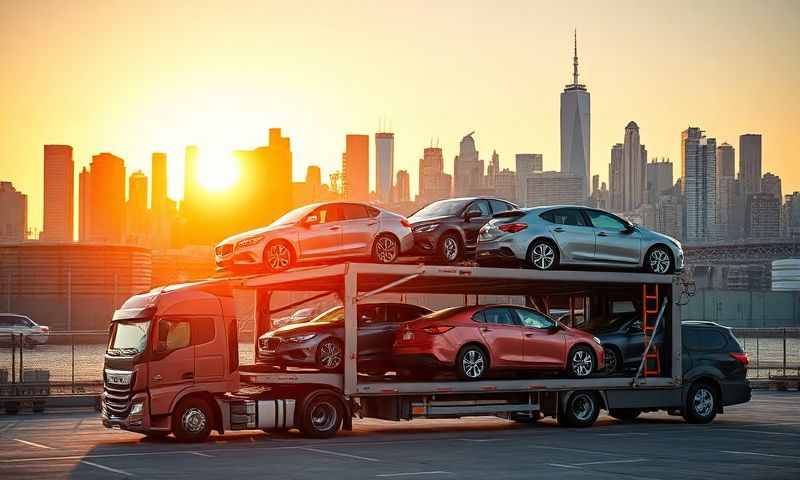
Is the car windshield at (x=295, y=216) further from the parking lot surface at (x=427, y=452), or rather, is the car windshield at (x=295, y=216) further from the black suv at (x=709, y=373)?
the black suv at (x=709, y=373)

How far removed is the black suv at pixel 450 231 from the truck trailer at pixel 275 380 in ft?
2.29

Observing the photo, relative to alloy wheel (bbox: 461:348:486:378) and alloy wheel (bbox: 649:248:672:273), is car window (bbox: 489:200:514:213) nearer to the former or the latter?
alloy wheel (bbox: 649:248:672:273)

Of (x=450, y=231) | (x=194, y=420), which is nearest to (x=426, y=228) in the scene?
(x=450, y=231)

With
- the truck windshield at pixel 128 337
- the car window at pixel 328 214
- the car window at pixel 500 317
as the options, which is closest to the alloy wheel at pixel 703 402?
the car window at pixel 500 317

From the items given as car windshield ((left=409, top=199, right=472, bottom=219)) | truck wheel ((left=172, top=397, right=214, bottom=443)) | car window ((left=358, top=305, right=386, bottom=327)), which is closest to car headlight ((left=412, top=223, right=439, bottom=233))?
car windshield ((left=409, top=199, right=472, bottom=219))

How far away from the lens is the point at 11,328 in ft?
214

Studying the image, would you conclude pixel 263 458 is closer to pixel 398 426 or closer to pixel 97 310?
pixel 398 426

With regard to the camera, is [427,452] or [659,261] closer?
[427,452]

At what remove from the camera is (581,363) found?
22594 millimetres

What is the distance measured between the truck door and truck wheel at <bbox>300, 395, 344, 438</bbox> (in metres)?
2.13

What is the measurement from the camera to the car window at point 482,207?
924 inches

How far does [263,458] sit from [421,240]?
24.0 ft

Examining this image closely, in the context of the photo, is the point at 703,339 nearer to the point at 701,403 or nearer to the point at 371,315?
the point at 701,403

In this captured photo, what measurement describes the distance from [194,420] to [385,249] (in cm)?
499
